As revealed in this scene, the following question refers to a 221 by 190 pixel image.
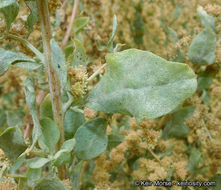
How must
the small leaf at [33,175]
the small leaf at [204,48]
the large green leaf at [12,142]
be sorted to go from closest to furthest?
1. the large green leaf at [12,142]
2. the small leaf at [33,175]
3. the small leaf at [204,48]

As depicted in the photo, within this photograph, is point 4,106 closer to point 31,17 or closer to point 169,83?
point 31,17

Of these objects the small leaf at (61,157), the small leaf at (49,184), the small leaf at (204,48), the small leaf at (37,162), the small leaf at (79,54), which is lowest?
the small leaf at (49,184)

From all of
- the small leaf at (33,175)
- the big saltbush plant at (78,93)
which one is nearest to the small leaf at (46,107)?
the big saltbush plant at (78,93)

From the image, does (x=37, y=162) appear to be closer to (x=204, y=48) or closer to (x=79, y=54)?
(x=79, y=54)

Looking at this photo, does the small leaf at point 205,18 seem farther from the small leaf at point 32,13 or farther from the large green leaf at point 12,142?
the large green leaf at point 12,142

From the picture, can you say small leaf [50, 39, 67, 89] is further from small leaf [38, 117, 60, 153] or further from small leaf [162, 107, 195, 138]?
small leaf [162, 107, 195, 138]

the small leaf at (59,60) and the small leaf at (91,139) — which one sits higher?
the small leaf at (59,60)

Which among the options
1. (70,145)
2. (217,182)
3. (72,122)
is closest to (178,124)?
(217,182)
